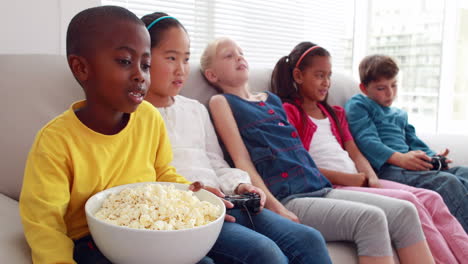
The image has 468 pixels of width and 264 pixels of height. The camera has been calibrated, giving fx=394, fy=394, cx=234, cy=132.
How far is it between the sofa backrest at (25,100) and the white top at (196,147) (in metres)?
0.32

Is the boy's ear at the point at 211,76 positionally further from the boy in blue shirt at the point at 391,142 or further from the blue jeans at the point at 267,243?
the boy in blue shirt at the point at 391,142

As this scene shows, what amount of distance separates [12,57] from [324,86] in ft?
4.12

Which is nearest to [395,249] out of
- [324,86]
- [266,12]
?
[324,86]

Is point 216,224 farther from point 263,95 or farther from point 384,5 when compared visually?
point 384,5

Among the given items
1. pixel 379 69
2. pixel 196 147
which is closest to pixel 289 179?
pixel 196 147

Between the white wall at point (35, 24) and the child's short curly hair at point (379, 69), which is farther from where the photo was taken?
the child's short curly hair at point (379, 69)

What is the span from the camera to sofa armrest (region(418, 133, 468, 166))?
1.93 meters

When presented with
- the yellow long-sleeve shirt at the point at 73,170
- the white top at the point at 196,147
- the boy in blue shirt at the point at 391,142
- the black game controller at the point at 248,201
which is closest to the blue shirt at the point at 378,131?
the boy in blue shirt at the point at 391,142

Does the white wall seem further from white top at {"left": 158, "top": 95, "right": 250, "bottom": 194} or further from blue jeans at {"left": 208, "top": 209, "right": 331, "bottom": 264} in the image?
blue jeans at {"left": 208, "top": 209, "right": 331, "bottom": 264}

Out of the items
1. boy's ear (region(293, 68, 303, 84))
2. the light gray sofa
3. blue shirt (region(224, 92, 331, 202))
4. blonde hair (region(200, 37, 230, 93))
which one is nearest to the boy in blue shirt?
boy's ear (region(293, 68, 303, 84))

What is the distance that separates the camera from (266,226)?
45.7 inches

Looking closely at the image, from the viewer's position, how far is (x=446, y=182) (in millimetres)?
1689

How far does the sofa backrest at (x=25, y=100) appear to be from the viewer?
1.09m

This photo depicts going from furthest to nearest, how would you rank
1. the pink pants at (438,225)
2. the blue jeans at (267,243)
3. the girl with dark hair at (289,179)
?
the pink pants at (438,225) → the girl with dark hair at (289,179) → the blue jeans at (267,243)
